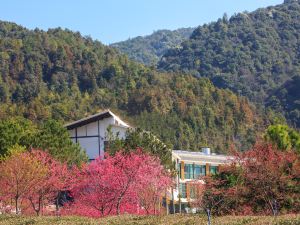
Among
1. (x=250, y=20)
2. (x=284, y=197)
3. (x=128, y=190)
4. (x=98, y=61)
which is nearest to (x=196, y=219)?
(x=284, y=197)

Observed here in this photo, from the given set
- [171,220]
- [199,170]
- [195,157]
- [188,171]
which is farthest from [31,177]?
[199,170]

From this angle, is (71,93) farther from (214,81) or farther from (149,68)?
(214,81)

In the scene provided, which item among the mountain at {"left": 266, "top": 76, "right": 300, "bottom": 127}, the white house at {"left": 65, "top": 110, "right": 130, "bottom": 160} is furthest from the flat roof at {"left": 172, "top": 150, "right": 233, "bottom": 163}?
the mountain at {"left": 266, "top": 76, "right": 300, "bottom": 127}

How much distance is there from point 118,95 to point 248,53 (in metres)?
56.8

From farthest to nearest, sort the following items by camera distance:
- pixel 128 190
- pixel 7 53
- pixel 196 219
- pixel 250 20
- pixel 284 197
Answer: pixel 250 20 < pixel 7 53 < pixel 128 190 < pixel 284 197 < pixel 196 219

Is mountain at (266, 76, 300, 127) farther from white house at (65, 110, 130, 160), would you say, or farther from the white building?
white house at (65, 110, 130, 160)

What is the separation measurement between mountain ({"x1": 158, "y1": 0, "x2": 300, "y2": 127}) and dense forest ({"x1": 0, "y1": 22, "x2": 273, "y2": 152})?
24426mm

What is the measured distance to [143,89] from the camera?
89188mm

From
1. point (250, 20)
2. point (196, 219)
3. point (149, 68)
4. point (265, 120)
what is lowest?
point (196, 219)

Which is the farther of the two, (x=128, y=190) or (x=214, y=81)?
(x=214, y=81)

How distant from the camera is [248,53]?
140 m

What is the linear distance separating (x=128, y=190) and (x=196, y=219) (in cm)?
1422

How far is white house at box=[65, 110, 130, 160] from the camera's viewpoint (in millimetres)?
47188

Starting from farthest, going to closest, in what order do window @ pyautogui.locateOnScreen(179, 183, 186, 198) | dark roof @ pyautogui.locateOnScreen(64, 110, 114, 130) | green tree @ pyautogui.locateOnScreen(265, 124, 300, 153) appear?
1. window @ pyautogui.locateOnScreen(179, 183, 186, 198)
2. dark roof @ pyautogui.locateOnScreen(64, 110, 114, 130)
3. green tree @ pyautogui.locateOnScreen(265, 124, 300, 153)
